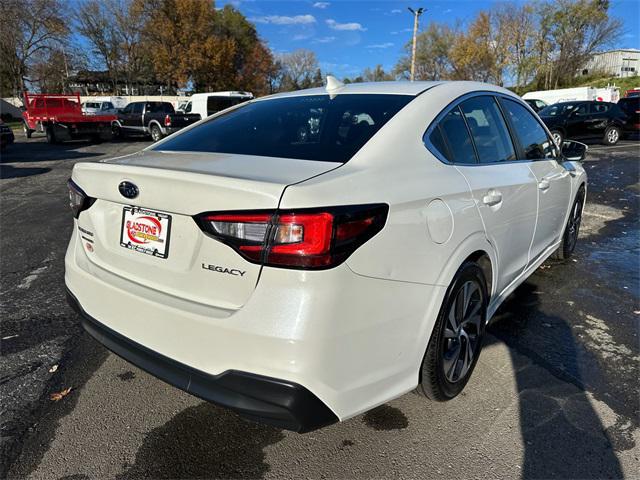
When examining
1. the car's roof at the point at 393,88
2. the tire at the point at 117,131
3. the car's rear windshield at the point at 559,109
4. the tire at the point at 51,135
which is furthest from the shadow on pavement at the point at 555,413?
the tire at the point at 117,131

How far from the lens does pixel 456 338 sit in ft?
7.82

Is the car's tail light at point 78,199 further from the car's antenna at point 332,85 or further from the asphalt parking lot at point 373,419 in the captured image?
the car's antenna at point 332,85

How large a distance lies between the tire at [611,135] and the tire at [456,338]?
684 inches

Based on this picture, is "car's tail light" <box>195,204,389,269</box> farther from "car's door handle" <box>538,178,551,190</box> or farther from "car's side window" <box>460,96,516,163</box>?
"car's door handle" <box>538,178,551,190</box>

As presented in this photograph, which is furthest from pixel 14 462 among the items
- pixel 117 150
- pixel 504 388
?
pixel 117 150

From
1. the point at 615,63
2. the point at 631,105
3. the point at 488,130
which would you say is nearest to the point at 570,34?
the point at 615,63

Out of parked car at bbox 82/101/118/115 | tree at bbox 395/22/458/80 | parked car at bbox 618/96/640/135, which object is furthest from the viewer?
tree at bbox 395/22/458/80

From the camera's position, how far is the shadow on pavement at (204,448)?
2.01 m

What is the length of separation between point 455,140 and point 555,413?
1.52 meters

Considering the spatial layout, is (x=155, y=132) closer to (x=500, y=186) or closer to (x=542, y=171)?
(x=542, y=171)

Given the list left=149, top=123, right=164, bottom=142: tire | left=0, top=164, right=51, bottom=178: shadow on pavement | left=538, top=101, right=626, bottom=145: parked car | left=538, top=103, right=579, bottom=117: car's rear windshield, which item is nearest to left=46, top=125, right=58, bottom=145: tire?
left=149, top=123, right=164, bottom=142: tire

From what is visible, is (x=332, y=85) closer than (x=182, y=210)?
No

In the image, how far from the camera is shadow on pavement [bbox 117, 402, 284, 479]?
79.1 inches

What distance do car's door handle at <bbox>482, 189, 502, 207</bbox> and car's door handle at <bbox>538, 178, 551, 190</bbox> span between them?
828mm
